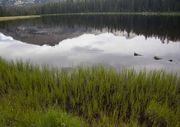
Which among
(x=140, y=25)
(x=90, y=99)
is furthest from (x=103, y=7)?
(x=90, y=99)

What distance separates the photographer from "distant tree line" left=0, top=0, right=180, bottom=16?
4227 inches

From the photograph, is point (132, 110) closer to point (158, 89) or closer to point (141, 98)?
point (141, 98)

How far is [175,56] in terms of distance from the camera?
24047 millimetres

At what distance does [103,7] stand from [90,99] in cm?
12743

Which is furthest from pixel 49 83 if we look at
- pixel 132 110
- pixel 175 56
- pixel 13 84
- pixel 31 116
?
pixel 175 56

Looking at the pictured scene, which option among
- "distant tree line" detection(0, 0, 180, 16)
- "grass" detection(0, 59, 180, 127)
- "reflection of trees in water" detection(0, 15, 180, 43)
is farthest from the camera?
"distant tree line" detection(0, 0, 180, 16)

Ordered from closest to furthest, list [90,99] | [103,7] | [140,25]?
1. [90,99]
2. [140,25]
3. [103,7]

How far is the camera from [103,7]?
433 feet

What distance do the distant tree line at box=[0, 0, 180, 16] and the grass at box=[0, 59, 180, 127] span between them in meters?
102

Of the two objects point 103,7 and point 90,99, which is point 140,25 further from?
point 103,7

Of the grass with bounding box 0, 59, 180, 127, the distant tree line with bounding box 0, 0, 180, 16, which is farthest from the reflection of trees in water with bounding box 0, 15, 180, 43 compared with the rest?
the distant tree line with bounding box 0, 0, 180, 16

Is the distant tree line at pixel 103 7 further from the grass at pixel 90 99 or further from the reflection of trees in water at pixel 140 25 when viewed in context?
the grass at pixel 90 99

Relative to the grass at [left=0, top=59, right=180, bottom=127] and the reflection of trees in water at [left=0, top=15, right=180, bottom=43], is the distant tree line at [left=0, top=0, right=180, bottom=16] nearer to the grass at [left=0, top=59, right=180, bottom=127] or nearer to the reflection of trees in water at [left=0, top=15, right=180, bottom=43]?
the reflection of trees in water at [left=0, top=15, right=180, bottom=43]

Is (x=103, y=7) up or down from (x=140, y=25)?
up
